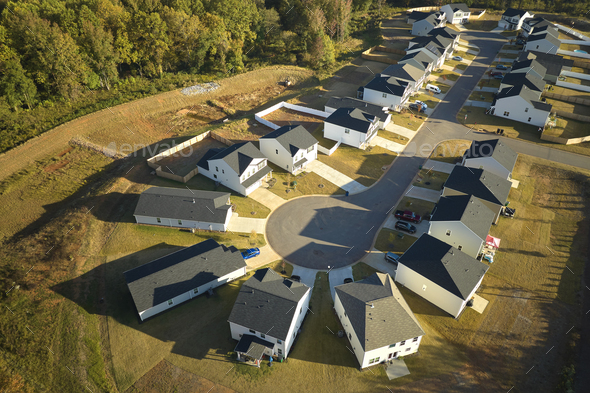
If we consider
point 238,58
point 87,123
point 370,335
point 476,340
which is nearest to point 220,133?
point 87,123

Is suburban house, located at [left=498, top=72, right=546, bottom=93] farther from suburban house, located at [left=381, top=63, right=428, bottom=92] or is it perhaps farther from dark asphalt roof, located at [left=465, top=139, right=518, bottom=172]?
dark asphalt roof, located at [left=465, top=139, right=518, bottom=172]

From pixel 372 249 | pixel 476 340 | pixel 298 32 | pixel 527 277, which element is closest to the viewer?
pixel 476 340

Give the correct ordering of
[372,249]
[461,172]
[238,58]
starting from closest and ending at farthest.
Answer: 1. [372,249]
2. [461,172]
3. [238,58]

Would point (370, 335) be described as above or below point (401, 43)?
below

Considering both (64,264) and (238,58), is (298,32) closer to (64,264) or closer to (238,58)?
(238,58)

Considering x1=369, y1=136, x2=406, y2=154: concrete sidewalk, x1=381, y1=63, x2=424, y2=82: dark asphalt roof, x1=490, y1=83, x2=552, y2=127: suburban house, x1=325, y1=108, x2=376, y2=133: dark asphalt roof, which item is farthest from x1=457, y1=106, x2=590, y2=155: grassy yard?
x1=325, y1=108, x2=376, y2=133: dark asphalt roof

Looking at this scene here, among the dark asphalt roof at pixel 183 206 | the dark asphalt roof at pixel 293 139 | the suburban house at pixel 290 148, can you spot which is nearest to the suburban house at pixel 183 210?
the dark asphalt roof at pixel 183 206

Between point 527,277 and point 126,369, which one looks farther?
point 527,277

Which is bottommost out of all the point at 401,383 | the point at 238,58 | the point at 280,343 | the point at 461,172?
the point at 401,383

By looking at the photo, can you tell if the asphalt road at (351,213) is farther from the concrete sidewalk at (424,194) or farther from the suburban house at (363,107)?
the suburban house at (363,107)
